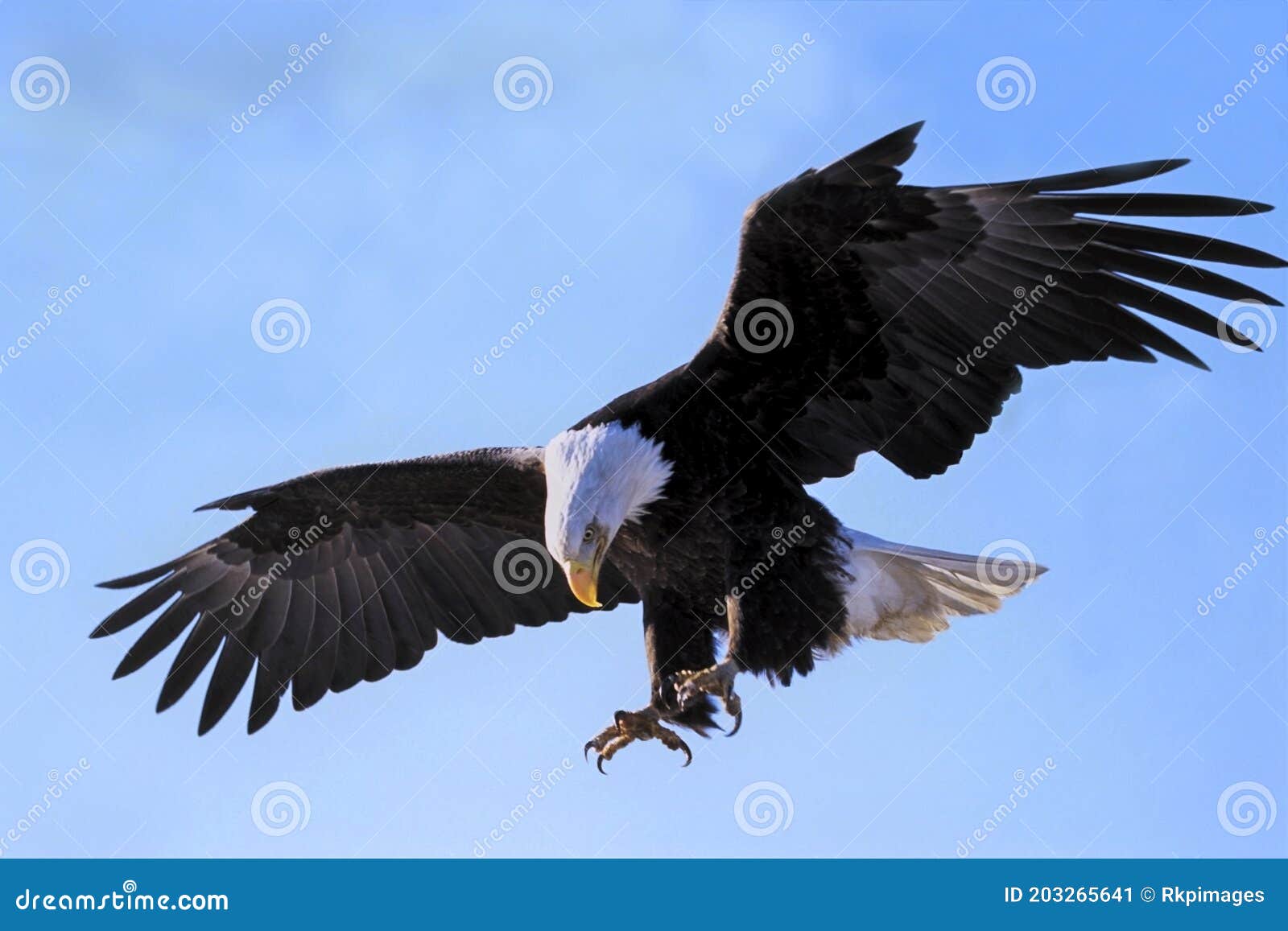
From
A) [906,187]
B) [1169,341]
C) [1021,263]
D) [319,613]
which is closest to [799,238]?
[906,187]

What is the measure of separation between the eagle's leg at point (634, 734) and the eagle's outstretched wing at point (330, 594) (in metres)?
1.34

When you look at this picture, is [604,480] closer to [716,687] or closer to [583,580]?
[583,580]

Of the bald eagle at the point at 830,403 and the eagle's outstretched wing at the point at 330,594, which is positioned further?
the eagle's outstretched wing at the point at 330,594

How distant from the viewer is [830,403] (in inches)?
320

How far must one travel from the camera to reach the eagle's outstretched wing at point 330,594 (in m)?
9.56

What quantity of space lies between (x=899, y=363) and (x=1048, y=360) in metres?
0.64

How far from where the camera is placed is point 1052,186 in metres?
7.49

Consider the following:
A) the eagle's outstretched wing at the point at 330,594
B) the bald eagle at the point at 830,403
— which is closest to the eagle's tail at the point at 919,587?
the bald eagle at the point at 830,403

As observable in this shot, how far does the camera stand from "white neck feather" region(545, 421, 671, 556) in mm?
7840

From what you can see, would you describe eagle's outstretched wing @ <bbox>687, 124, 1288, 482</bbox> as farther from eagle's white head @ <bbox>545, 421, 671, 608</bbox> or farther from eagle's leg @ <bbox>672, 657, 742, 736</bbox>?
eagle's leg @ <bbox>672, 657, 742, 736</bbox>

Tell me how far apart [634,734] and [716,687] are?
2.02 ft

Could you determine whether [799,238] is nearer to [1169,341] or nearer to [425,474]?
[1169,341]

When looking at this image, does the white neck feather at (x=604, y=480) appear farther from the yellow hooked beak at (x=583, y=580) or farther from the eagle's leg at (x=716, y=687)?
the eagle's leg at (x=716, y=687)

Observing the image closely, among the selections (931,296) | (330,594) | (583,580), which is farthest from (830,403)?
(330,594)
